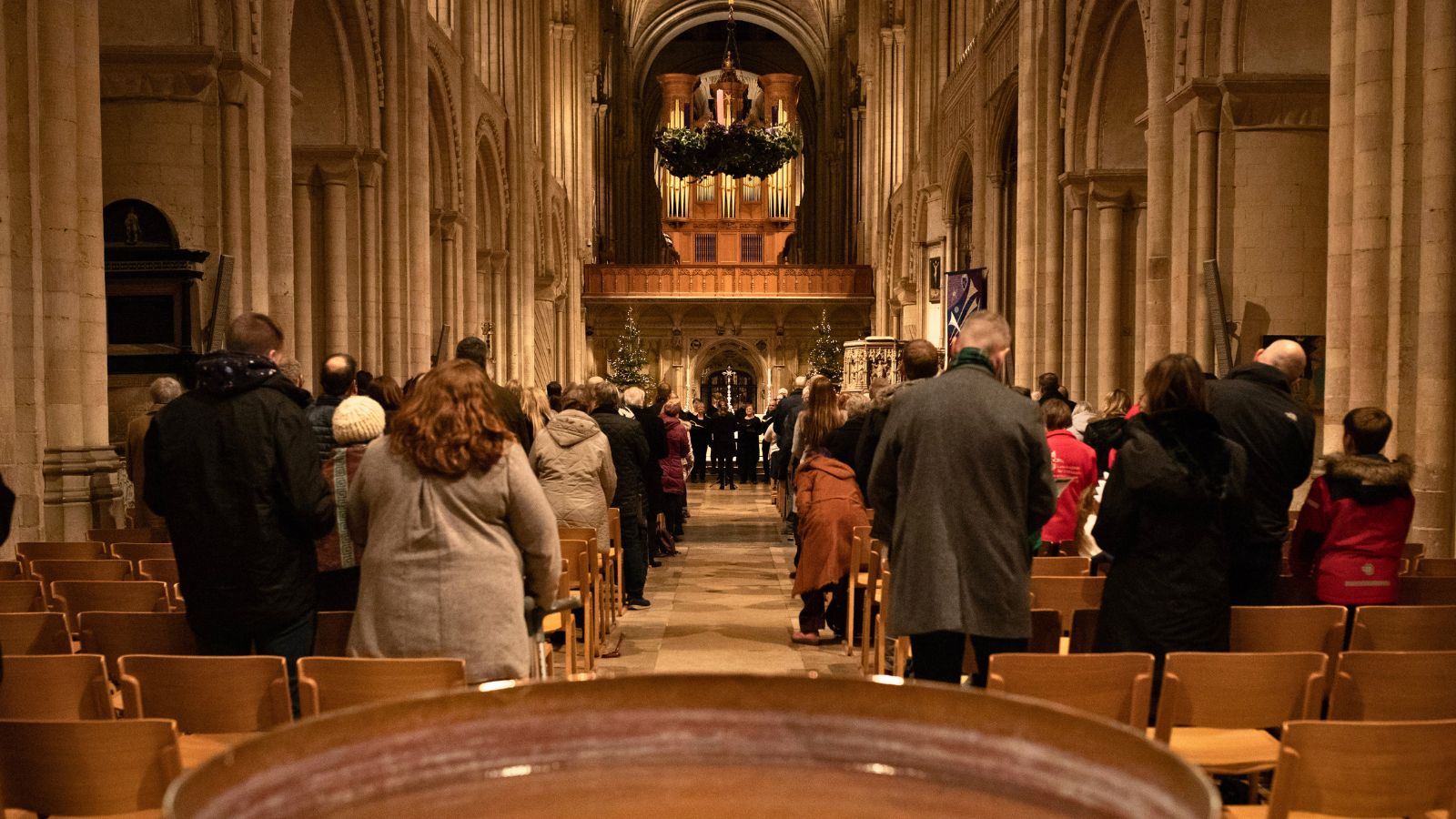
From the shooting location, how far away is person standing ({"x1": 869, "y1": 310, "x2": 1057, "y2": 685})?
161 inches

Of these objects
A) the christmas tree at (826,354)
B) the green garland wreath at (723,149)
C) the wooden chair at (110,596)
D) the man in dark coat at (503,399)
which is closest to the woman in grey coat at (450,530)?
the wooden chair at (110,596)

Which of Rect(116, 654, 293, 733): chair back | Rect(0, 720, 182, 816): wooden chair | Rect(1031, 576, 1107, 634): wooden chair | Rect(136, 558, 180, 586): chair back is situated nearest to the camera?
Rect(0, 720, 182, 816): wooden chair

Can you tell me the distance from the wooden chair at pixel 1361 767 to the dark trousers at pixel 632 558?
7.25 m

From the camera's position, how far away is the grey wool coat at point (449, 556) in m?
3.53

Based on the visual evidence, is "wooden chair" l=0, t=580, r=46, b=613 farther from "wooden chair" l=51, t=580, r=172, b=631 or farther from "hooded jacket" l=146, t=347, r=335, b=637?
"hooded jacket" l=146, t=347, r=335, b=637

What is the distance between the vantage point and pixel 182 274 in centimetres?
1076

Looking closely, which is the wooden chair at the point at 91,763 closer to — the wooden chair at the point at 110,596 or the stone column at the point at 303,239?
the wooden chair at the point at 110,596

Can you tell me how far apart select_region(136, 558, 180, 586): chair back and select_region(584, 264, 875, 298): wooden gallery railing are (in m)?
27.6

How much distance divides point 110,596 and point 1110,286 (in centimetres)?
1292

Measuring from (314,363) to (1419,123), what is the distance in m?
12.5

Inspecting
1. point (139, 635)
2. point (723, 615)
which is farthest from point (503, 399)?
point (723, 615)

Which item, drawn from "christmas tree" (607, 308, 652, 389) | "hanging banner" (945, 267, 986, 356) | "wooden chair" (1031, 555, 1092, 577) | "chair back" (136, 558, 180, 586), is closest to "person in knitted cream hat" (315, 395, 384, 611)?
"chair back" (136, 558, 180, 586)

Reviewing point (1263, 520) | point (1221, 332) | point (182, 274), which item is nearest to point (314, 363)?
point (182, 274)

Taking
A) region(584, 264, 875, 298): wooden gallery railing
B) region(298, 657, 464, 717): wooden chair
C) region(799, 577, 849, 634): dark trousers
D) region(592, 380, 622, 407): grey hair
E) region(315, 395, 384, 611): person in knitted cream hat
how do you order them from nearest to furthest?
region(298, 657, 464, 717): wooden chair, region(315, 395, 384, 611): person in knitted cream hat, region(799, 577, 849, 634): dark trousers, region(592, 380, 622, 407): grey hair, region(584, 264, 875, 298): wooden gallery railing
